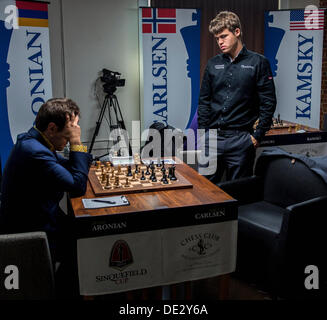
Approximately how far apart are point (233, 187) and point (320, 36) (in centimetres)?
359

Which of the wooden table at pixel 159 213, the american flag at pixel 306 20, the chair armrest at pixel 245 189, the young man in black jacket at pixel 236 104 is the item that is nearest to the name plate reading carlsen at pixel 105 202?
the wooden table at pixel 159 213

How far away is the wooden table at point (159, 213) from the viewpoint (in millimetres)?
2041

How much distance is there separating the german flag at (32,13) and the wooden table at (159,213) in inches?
103

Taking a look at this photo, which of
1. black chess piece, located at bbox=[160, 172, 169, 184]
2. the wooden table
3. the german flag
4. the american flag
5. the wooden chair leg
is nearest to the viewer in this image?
the wooden table

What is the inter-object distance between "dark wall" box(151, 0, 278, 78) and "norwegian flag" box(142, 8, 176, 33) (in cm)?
24

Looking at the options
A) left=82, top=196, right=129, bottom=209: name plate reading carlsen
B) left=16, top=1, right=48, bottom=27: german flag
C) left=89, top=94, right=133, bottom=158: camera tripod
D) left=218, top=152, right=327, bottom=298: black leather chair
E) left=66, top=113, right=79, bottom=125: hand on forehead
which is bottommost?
left=218, top=152, right=327, bottom=298: black leather chair

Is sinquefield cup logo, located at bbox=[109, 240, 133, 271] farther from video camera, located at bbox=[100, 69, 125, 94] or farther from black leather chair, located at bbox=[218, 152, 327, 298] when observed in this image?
video camera, located at bbox=[100, 69, 125, 94]

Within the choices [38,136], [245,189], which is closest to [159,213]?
[38,136]

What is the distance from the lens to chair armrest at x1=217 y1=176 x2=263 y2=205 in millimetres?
2898

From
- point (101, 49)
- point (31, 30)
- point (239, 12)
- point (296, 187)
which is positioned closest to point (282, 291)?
point (296, 187)

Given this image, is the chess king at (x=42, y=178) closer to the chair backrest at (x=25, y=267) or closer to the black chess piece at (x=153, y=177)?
the chair backrest at (x=25, y=267)

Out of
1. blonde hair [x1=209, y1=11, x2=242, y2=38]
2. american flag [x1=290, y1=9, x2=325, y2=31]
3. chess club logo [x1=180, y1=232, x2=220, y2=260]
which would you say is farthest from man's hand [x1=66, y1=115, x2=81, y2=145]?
american flag [x1=290, y1=9, x2=325, y2=31]

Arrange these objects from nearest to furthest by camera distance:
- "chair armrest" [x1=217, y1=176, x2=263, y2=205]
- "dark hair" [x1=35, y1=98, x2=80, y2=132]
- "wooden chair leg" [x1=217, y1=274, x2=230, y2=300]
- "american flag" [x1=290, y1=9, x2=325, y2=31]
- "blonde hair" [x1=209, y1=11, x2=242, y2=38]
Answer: "dark hair" [x1=35, y1=98, x2=80, y2=132]
"wooden chair leg" [x1=217, y1=274, x2=230, y2=300]
"chair armrest" [x1=217, y1=176, x2=263, y2=205]
"blonde hair" [x1=209, y1=11, x2=242, y2=38]
"american flag" [x1=290, y1=9, x2=325, y2=31]
